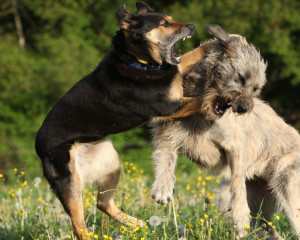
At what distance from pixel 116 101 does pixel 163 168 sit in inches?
33.0

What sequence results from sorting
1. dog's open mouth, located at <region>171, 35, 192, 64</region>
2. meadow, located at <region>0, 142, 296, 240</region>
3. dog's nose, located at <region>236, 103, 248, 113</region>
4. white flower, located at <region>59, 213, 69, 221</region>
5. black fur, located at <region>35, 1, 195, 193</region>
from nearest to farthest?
meadow, located at <region>0, 142, 296, 240</region>, dog's nose, located at <region>236, 103, 248, 113</region>, black fur, located at <region>35, 1, 195, 193</region>, dog's open mouth, located at <region>171, 35, 192, 64</region>, white flower, located at <region>59, 213, 69, 221</region>

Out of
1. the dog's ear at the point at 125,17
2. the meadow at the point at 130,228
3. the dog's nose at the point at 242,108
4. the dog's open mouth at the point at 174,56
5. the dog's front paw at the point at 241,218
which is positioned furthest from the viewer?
the dog's ear at the point at 125,17

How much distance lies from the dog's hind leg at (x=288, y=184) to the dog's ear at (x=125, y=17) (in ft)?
7.36

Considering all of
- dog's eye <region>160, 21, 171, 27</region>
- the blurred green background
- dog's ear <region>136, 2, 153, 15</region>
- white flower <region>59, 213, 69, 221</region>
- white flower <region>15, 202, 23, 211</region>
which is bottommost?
the blurred green background

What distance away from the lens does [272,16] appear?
1816cm

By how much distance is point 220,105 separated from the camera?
4.79m

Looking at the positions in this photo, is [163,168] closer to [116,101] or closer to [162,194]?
[162,194]

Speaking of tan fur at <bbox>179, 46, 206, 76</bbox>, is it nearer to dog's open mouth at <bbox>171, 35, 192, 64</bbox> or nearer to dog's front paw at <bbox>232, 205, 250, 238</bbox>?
dog's open mouth at <bbox>171, 35, 192, 64</bbox>

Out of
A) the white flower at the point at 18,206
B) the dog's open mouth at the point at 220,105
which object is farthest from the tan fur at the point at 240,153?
the white flower at the point at 18,206

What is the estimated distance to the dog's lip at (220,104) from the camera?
4750 millimetres

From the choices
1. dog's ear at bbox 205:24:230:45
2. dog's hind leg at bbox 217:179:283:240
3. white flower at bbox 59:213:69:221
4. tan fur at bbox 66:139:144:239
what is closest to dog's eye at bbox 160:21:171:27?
dog's ear at bbox 205:24:230:45

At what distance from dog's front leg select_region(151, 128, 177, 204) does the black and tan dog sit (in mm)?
354

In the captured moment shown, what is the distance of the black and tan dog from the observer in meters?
4.79

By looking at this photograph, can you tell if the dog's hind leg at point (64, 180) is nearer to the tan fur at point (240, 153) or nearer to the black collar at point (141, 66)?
the tan fur at point (240, 153)
